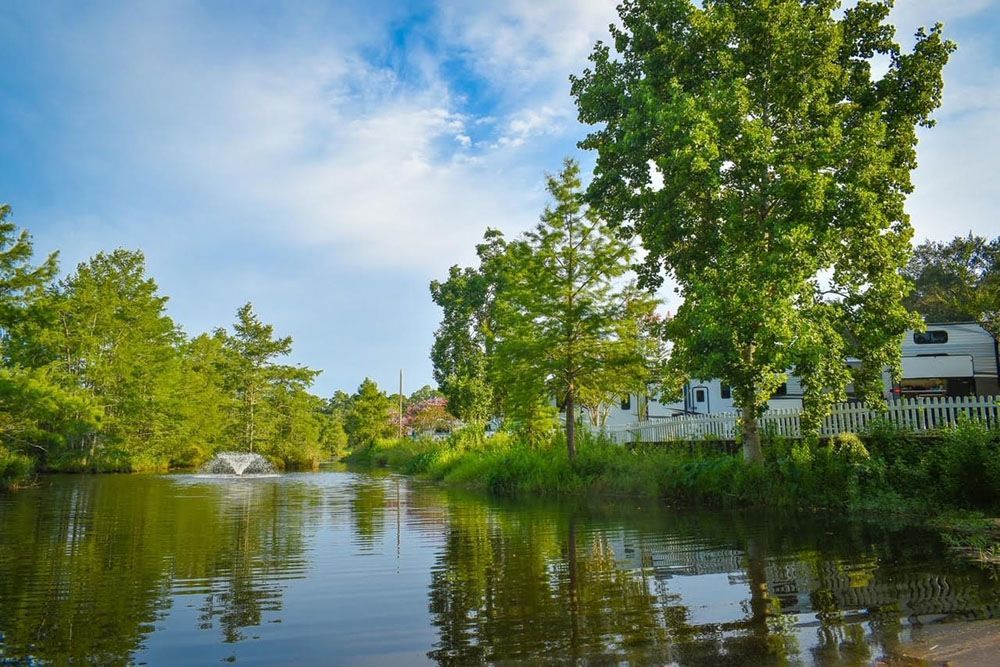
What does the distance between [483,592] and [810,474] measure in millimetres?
9490

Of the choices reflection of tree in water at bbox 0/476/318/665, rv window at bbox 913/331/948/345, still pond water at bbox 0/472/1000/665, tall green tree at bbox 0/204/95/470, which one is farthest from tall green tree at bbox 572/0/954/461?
tall green tree at bbox 0/204/95/470

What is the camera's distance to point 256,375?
55031 millimetres

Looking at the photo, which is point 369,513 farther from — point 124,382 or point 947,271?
point 947,271

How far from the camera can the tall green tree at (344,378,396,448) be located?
64938 millimetres

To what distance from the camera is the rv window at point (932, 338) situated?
3055 centimetres

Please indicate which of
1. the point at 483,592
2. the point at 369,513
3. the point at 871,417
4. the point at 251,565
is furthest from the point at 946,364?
the point at 251,565

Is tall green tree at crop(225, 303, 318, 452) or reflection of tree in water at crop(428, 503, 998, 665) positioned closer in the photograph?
reflection of tree in water at crop(428, 503, 998, 665)

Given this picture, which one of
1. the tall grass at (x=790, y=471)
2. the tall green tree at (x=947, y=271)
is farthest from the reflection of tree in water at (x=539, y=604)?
the tall green tree at (x=947, y=271)

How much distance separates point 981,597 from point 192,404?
5172cm

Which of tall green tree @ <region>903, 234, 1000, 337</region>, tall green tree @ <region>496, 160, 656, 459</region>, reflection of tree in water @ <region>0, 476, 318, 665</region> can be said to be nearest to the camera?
reflection of tree in water @ <region>0, 476, 318, 665</region>

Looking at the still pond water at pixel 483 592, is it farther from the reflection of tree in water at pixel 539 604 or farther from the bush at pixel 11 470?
the bush at pixel 11 470

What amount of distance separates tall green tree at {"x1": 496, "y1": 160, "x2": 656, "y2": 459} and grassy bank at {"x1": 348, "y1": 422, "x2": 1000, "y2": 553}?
1850 millimetres

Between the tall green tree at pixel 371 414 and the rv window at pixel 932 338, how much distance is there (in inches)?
1849

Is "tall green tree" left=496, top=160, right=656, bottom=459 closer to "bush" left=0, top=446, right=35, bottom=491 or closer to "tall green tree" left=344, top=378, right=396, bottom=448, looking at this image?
"bush" left=0, top=446, right=35, bottom=491
